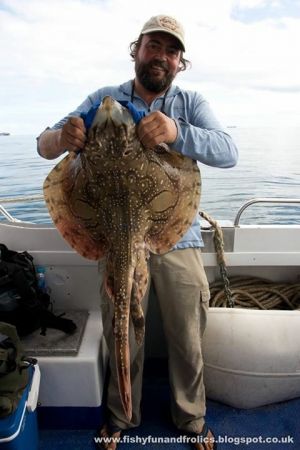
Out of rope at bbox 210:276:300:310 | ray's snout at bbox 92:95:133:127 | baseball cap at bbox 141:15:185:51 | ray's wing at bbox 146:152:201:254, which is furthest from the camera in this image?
rope at bbox 210:276:300:310

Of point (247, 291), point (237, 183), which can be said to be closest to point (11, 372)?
point (247, 291)

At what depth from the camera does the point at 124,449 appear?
8.70 feet

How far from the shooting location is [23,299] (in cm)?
272

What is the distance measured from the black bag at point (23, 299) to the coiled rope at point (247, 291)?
4.17 ft

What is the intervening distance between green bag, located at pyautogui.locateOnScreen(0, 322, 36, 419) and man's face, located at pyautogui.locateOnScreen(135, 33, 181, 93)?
1729mm

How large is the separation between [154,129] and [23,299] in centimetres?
172

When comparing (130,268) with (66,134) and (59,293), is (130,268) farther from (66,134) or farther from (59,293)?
(59,293)

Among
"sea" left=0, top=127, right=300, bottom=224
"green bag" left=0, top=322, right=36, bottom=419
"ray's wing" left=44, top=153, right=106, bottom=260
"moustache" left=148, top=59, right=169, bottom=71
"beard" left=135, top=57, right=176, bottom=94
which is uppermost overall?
"moustache" left=148, top=59, right=169, bottom=71

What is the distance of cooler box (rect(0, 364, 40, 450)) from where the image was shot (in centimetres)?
206

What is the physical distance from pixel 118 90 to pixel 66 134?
102 cm

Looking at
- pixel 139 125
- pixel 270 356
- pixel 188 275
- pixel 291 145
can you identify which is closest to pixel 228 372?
pixel 270 356

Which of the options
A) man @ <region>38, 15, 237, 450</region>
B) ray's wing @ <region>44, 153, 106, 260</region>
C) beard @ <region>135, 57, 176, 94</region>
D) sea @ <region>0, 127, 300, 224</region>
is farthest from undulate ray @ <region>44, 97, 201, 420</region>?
sea @ <region>0, 127, 300, 224</region>

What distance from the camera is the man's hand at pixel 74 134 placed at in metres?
1.59

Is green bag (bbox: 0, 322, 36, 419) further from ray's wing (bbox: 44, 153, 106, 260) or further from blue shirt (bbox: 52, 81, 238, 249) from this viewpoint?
blue shirt (bbox: 52, 81, 238, 249)
